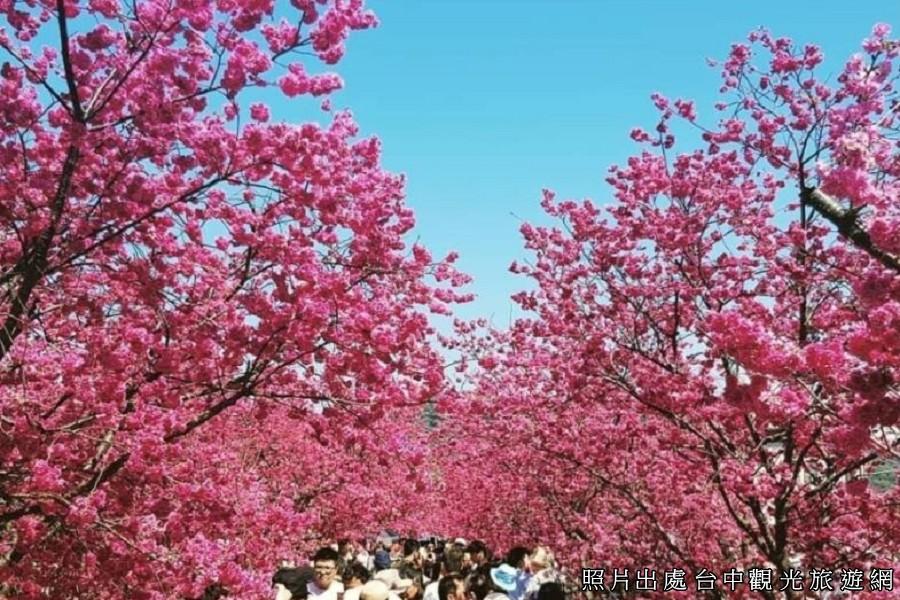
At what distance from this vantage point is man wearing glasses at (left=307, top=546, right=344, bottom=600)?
6.94 meters

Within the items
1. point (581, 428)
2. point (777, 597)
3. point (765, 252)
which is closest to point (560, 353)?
point (581, 428)

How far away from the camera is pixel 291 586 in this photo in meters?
7.70

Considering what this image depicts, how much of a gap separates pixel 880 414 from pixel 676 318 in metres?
5.01

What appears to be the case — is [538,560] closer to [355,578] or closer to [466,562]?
[355,578]

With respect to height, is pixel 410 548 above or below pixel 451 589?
above

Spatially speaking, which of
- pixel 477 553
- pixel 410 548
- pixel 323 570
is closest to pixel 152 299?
pixel 323 570

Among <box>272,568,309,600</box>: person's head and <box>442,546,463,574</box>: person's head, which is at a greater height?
<box>442,546,463,574</box>: person's head

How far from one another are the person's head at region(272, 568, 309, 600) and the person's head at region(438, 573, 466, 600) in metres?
1.43

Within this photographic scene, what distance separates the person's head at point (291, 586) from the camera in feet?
24.8

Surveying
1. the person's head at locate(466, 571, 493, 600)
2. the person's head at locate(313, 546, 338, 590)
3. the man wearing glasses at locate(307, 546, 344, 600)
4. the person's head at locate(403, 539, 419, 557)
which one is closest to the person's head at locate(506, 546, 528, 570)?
the person's head at locate(466, 571, 493, 600)

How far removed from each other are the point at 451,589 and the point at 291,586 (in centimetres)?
179

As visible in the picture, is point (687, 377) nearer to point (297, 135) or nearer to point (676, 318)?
point (676, 318)

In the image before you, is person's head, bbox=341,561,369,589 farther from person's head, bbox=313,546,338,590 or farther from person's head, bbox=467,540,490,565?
person's head, bbox=467,540,490,565

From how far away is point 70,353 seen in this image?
221 inches
